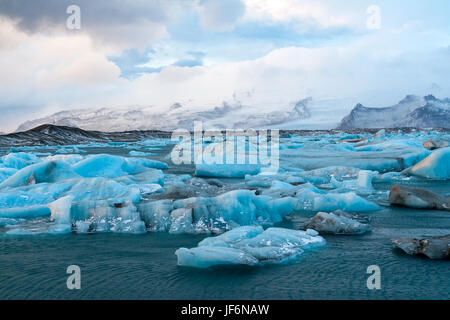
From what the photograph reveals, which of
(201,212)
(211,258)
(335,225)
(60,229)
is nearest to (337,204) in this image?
(335,225)

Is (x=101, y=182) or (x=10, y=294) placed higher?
(x=101, y=182)

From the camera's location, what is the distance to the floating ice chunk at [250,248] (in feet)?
12.3

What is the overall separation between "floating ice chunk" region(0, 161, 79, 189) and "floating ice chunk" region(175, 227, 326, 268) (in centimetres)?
486

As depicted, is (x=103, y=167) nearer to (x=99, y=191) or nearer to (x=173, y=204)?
(x=99, y=191)

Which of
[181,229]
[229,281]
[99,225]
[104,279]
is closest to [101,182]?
[99,225]

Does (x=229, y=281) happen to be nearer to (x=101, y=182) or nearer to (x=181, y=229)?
(x=181, y=229)

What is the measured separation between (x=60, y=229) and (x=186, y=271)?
2249 mm

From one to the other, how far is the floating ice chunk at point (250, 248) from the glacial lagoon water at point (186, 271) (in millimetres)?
89

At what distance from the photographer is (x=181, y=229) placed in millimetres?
5137

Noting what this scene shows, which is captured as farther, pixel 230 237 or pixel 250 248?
pixel 230 237

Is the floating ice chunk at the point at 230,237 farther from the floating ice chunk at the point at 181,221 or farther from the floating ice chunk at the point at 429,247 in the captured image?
the floating ice chunk at the point at 429,247

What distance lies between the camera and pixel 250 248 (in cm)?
401

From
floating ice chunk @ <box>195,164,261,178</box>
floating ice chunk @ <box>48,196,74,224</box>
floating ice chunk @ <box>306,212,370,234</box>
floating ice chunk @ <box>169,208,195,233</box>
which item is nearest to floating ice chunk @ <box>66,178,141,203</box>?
floating ice chunk @ <box>48,196,74,224</box>
